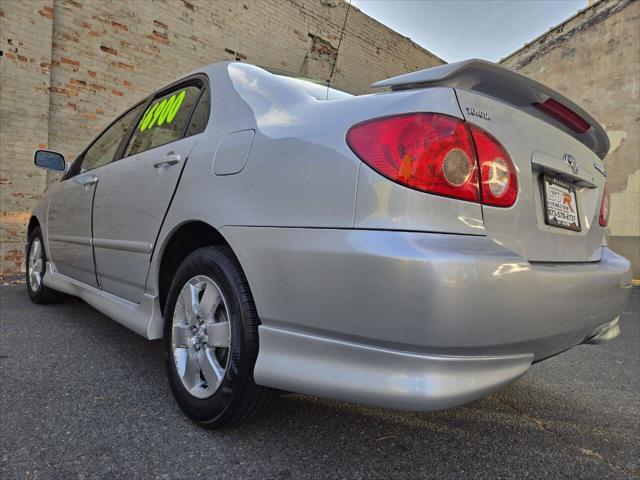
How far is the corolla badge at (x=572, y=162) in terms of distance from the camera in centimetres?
160

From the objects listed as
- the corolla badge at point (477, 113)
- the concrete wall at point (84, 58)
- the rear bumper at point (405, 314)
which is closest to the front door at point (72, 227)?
the rear bumper at point (405, 314)

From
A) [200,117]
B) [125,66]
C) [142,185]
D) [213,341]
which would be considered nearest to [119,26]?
[125,66]

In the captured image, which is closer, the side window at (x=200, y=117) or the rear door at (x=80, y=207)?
the side window at (x=200, y=117)

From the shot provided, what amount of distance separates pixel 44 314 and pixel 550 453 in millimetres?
3650

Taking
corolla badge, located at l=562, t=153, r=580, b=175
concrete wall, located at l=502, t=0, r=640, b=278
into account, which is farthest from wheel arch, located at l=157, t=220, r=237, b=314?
concrete wall, located at l=502, t=0, r=640, b=278

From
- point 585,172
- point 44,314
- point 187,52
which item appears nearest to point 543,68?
point 187,52

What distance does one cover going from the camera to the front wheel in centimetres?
151

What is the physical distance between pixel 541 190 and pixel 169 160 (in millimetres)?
1537

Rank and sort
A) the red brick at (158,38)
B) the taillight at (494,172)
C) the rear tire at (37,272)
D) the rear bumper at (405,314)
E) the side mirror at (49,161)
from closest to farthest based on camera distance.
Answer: the rear bumper at (405,314), the taillight at (494,172), the side mirror at (49,161), the rear tire at (37,272), the red brick at (158,38)

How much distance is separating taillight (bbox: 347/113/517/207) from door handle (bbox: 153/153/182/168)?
38.6 inches

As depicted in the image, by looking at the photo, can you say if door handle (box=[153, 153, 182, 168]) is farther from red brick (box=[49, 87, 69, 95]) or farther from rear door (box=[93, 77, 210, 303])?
red brick (box=[49, 87, 69, 95])

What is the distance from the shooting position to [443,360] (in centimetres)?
115

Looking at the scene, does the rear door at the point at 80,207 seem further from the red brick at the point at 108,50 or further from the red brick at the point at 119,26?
the red brick at the point at 119,26

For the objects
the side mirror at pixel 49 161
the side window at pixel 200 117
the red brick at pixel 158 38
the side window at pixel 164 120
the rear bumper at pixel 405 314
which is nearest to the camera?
the rear bumper at pixel 405 314
